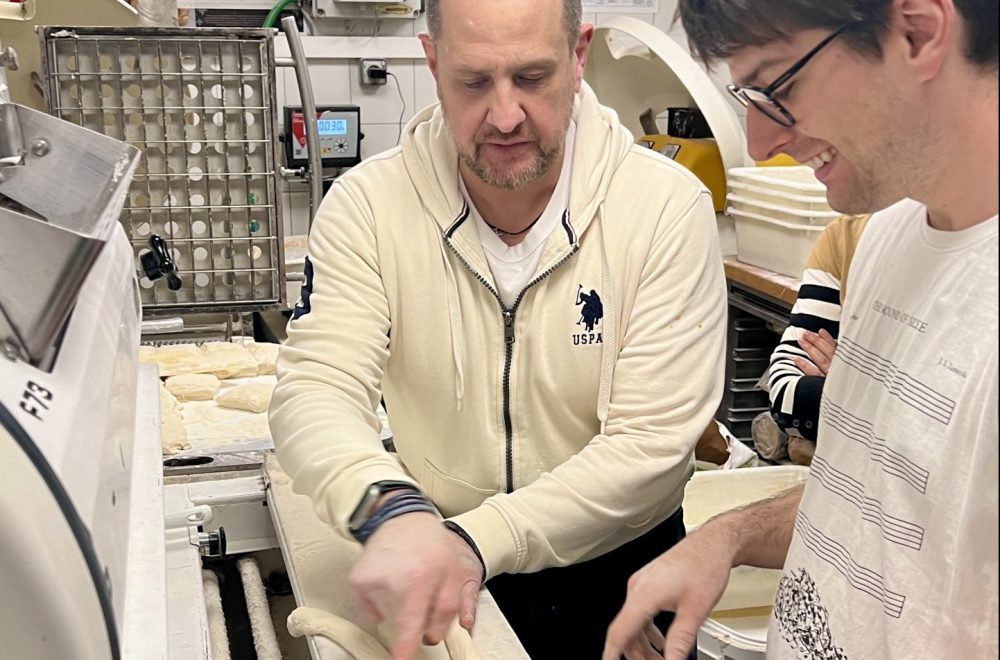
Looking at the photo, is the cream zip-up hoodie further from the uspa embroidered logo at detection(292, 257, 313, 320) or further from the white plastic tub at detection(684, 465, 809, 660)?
the white plastic tub at detection(684, 465, 809, 660)

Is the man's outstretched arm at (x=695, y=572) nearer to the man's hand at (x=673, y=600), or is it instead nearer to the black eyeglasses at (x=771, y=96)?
the man's hand at (x=673, y=600)

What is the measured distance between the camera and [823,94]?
0.51m

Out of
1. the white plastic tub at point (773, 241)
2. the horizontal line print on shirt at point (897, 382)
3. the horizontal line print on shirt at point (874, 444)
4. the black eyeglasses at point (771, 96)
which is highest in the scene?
the black eyeglasses at point (771, 96)

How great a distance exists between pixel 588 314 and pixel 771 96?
2.28ft

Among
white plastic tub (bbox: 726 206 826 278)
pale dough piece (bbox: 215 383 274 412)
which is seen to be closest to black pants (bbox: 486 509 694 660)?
pale dough piece (bbox: 215 383 274 412)

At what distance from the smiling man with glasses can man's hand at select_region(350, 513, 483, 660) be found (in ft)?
0.54

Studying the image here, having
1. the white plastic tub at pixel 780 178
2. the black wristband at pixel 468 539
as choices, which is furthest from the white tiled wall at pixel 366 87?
the black wristband at pixel 468 539

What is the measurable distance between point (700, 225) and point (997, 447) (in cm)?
102

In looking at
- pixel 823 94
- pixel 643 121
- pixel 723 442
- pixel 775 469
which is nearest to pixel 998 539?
pixel 823 94

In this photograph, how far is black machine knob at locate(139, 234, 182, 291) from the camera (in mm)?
1845

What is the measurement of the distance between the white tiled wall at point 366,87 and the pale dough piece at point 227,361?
1753mm

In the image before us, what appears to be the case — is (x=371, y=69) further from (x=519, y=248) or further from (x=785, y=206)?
(x=519, y=248)

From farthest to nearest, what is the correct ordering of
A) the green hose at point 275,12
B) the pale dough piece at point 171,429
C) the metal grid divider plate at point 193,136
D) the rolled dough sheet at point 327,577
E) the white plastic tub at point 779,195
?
the green hose at point 275,12 → the white plastic tub at point 779,195 → the metal grid divider plate at point 193,136 → the pale dough piece at point 171,429 → the rolled dough sheet at point 327,577

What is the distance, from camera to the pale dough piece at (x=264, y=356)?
1.92m
